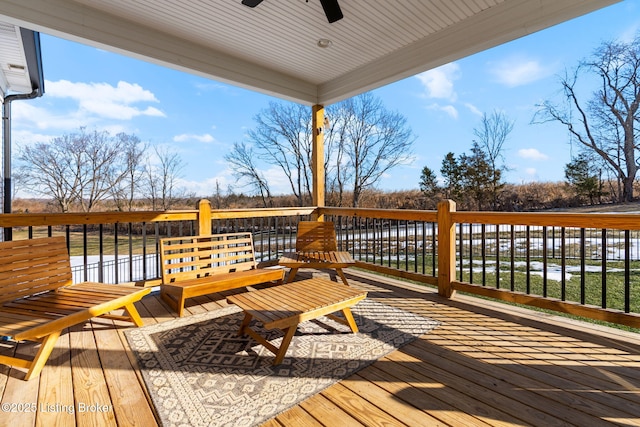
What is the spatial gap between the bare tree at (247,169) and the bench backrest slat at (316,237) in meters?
8.42

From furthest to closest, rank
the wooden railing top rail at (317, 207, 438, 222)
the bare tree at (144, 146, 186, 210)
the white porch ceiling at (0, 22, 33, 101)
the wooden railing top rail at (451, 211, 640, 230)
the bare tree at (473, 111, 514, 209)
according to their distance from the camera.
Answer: the bare tree at (144, 146, 186, 210) → the bare tree at (473, 111, 514, 209) → the wooden railing top rail at (317, 207, 438, 222) → the white porch ceiling at (0, 22, 33, 101) → the wooden railing top rail at (451, 211, 640, 230)

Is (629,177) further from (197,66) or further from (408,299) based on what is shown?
(197,66)

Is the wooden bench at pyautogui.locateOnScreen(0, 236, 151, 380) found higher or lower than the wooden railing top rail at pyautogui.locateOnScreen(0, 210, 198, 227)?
lower

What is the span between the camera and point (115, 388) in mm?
1684

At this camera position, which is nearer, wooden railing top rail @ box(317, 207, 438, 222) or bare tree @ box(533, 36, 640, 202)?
wooden railing top rail @ box(317, 207, 438, 222)

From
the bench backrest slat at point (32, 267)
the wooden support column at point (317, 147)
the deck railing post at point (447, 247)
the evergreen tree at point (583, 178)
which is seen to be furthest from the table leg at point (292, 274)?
the evergreen tree at point (583, 178)

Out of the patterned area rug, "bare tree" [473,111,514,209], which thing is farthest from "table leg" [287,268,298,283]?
"bare tree" [473,111,514,209]

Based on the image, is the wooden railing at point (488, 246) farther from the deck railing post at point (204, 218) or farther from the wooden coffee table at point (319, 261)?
the wooden coffee table at point (319, 261)

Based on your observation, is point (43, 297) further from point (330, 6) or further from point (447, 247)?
point (447, 247)

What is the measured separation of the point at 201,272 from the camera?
10.5 feet

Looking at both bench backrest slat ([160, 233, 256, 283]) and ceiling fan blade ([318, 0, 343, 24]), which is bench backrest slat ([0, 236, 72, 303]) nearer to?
bench backrest slat ([160, 233, 256, 283])

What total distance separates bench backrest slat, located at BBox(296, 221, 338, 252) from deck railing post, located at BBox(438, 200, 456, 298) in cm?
145

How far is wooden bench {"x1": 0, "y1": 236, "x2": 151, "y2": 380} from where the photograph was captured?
179 cm

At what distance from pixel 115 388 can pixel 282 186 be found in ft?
36.2
